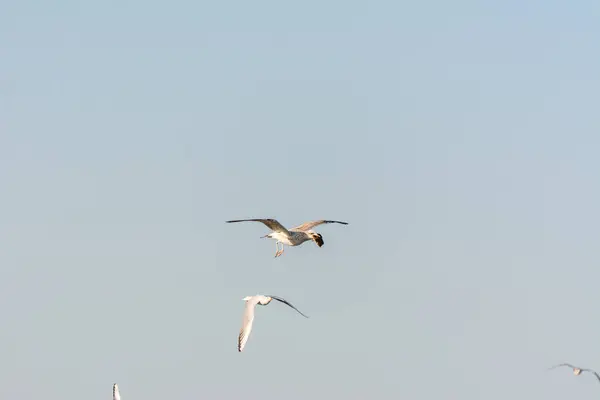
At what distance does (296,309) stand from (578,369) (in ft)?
52.7

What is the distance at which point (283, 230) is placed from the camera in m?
63.7

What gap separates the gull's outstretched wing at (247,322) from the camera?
58.9m

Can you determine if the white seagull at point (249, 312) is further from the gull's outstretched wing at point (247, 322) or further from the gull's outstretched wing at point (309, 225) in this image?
the gull's outstretched wing at point (309, 225)

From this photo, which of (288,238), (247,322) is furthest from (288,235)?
(247,322)

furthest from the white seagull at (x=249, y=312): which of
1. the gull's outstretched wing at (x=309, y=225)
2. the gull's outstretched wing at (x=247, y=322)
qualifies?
the gull's outstretched wing at (x=309, y=225)

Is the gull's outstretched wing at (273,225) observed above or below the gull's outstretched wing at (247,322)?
above

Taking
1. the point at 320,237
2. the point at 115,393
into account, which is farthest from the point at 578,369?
the point at 115,393

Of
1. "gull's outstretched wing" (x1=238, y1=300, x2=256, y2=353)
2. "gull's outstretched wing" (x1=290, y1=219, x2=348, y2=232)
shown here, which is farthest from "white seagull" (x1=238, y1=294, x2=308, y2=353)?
"gull's outstretched wing" (x1=290, y1=219, x2=348, y2=232)

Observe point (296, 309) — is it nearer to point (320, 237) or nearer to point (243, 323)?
point (243, 323)

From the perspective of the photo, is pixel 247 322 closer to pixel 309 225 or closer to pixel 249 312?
pixel 249 312

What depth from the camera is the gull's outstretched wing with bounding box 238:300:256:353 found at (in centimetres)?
5891

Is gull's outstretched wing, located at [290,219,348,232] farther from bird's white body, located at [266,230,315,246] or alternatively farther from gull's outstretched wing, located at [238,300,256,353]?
gull's outstretched wing, located at [238,300,256,353]

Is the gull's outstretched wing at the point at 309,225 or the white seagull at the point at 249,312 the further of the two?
the gull's outstretched wing at the point at 309,225

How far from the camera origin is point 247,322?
59.9 metres
